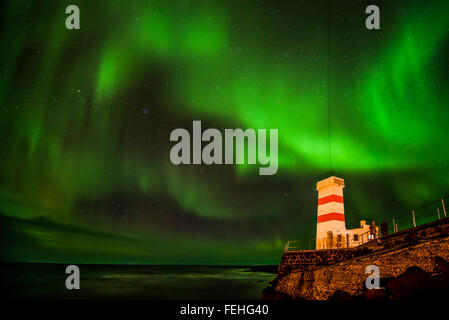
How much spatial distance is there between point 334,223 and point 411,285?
44.8 ft

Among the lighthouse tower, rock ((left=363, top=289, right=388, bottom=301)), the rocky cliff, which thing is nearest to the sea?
the lighthouse tower

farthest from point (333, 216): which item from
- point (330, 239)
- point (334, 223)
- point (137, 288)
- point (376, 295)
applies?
point (137, 288)

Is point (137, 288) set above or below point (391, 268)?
below

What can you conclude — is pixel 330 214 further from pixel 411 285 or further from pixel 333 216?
pixel 411 285

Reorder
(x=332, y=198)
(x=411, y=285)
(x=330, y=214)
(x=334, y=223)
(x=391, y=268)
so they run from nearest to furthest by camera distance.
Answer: (x=411, y=285) < (x=391, y=268) < (x=334, y=223) < (x=330, y=214) < (x=332, y=198)

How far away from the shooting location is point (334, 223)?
19.6 m

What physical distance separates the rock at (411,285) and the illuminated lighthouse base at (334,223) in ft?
42.8

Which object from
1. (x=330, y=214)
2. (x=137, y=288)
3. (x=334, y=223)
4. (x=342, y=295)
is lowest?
(x=137, y=288)

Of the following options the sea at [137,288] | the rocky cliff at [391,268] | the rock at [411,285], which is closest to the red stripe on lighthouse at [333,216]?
the rocky cliff at [391,268]

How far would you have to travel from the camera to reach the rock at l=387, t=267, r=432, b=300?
617 centimetres

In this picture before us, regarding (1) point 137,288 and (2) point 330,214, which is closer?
(2) point 330,214
